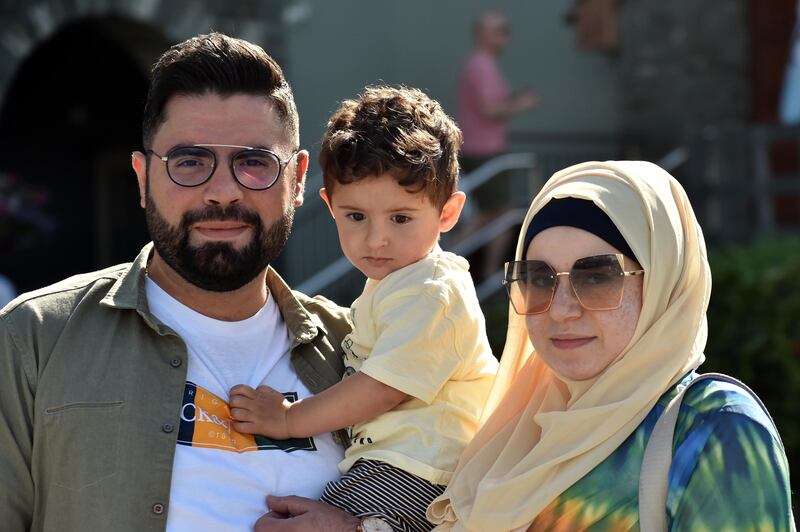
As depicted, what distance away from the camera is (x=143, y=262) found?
323 centimetres

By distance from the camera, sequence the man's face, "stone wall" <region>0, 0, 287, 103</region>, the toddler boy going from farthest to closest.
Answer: "stone wall" <region>0, 0, 287, 103</region>
the man's face
the toddler boy

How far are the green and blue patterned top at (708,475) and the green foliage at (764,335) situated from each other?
16.0 feet

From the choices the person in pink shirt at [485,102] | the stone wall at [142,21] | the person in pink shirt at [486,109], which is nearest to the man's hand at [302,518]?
the person in pink shirt at [486,109]

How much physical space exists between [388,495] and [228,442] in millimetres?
436

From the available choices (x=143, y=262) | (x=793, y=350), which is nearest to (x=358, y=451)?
(x=143, y=262)

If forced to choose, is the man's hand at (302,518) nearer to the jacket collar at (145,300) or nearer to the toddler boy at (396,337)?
the toddler boy at (396,337)

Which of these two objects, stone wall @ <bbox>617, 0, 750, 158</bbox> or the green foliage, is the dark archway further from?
the green foliage

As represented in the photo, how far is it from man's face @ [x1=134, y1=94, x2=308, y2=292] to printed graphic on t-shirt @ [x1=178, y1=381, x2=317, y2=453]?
0.33 m

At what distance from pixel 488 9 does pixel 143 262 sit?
8994mm

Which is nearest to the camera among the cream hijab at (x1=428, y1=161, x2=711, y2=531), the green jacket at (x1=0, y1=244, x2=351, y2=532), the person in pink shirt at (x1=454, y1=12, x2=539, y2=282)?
the cream hijab at (x1=428, y1=161, x2=711, y2=531)

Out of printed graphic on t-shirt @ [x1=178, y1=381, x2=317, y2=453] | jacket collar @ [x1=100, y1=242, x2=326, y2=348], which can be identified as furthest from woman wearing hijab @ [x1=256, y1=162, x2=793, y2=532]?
jacket collar @ [x1=100, y1=242, x2=326, y2=348]

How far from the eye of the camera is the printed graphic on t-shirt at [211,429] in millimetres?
2936

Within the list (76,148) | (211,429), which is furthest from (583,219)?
(76,148)

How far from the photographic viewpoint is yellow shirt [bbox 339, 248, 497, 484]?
2980 mm
